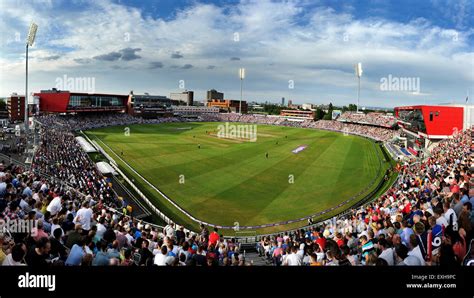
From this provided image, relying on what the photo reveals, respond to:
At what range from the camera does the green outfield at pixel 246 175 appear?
71.5ft

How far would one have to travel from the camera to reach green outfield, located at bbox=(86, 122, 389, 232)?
21781 millimetres

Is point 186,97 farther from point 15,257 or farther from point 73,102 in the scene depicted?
point 15,257

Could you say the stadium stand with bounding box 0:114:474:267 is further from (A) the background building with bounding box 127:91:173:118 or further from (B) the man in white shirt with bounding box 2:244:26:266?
(A) the background building with bounding box 127:91:173:118

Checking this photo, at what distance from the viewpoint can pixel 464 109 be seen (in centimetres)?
4066

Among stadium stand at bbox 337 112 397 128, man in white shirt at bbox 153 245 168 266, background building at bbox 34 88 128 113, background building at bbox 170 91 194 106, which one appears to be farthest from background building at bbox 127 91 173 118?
man in white shirt at bbox 153 245 168 266

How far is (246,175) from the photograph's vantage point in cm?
3097

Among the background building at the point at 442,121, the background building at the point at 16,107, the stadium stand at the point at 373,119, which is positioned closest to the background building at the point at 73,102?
the background building at the point at 16,107

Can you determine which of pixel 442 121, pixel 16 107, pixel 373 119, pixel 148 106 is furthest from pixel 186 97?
pixel 442 121

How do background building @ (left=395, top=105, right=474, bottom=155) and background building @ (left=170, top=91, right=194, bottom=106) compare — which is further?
background building @ (left=170, top=91, right=194, bottom=106)

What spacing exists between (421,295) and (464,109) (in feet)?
155

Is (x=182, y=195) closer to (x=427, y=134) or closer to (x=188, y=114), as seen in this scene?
(x=427, y=134)

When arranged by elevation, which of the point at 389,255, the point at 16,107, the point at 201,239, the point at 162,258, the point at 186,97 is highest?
the point at 186,97

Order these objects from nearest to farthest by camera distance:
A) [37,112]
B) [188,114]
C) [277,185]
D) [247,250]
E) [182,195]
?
[247,250]
[182,195]
[277,185]
[37,112]
[188,114]

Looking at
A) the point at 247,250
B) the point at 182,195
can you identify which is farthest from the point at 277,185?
the point at 247,250
